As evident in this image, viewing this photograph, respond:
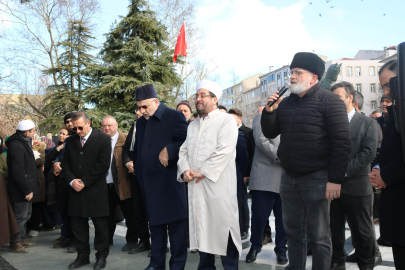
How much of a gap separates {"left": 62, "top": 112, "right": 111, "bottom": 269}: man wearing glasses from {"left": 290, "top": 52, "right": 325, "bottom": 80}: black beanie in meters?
2.84

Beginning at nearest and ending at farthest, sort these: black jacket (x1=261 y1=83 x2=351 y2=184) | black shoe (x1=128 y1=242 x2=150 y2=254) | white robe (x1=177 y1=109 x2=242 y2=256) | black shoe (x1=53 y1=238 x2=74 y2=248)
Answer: black jacket (x1=261 y1=83 x2=351 y2=184) < white robe (x1=177 y1=109 x2=242 y2=256) < black shoe (x1=128 y1=242 x2=150 y2=254) < black shoe (x1=53 y1=238 x2=74 y2=248)

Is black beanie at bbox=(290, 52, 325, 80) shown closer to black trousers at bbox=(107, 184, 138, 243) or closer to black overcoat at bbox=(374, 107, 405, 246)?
black overcoat at bbox=(374, 107, 405, 246)

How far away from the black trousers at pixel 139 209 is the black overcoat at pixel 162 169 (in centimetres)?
91

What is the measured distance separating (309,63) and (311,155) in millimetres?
856

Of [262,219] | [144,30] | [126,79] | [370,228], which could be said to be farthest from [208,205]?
[144,30]

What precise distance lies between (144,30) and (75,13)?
10236mm

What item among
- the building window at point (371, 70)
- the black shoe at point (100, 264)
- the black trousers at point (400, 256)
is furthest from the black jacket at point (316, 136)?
the building window at point (371, 70)

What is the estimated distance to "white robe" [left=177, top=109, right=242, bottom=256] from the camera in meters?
3.65

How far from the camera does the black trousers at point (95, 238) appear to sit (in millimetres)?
4672

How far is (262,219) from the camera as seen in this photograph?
4551 millimetres

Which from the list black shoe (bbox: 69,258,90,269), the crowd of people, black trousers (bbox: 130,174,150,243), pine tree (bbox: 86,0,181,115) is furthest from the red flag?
black shoe (bbox: 69,258,90,269)

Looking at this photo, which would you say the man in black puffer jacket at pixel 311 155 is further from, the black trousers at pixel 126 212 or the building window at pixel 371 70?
the building window at pixel 371 70

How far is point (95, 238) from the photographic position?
4711mm

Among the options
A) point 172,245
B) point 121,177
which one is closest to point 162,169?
point 172,245
